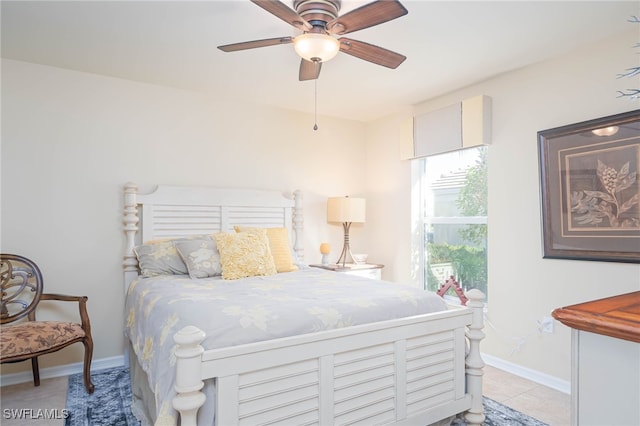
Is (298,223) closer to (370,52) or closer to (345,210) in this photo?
(345,210)

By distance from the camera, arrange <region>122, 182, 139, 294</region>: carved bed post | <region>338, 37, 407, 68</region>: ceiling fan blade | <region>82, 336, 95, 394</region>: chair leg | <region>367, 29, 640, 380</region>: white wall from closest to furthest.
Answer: <region>338, 37, 407, 68</region>: ceiling fan blade → <region>367, 29, 640, 380</region>: white wall → <region>82, 336, 95, 394</region>: chair leg → <region>122, 182, 139, 294</region>: carved bed post

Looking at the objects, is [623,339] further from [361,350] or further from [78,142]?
[78,142]

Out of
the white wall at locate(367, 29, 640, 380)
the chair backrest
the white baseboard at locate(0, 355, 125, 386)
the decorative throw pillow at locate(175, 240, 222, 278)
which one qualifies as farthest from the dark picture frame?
the chair backrest

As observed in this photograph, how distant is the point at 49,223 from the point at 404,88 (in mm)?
3249

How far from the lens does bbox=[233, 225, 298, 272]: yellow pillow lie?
334cm

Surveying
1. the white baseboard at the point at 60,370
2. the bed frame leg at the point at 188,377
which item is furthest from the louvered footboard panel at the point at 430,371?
the white baseboard at the point at 60,370

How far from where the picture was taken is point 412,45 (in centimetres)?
269

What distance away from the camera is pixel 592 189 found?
2.61m

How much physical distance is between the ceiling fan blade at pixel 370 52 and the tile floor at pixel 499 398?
7.70ft

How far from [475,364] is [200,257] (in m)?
2.07

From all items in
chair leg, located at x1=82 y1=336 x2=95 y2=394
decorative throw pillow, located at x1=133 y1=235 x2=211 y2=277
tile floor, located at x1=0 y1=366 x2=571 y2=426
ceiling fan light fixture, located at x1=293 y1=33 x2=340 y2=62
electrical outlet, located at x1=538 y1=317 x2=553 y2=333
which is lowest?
tile floor, located at x1=0 y1=366 x2=571 y2=426

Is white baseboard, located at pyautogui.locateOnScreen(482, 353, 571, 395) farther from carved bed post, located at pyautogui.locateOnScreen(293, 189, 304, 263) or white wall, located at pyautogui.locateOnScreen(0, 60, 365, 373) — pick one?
white wall, located at pyautogui.locateOnScreen(0, 60, 365, 373)

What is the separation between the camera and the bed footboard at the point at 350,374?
1.48m

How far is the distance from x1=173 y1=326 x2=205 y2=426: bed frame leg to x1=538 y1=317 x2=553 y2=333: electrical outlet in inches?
102
